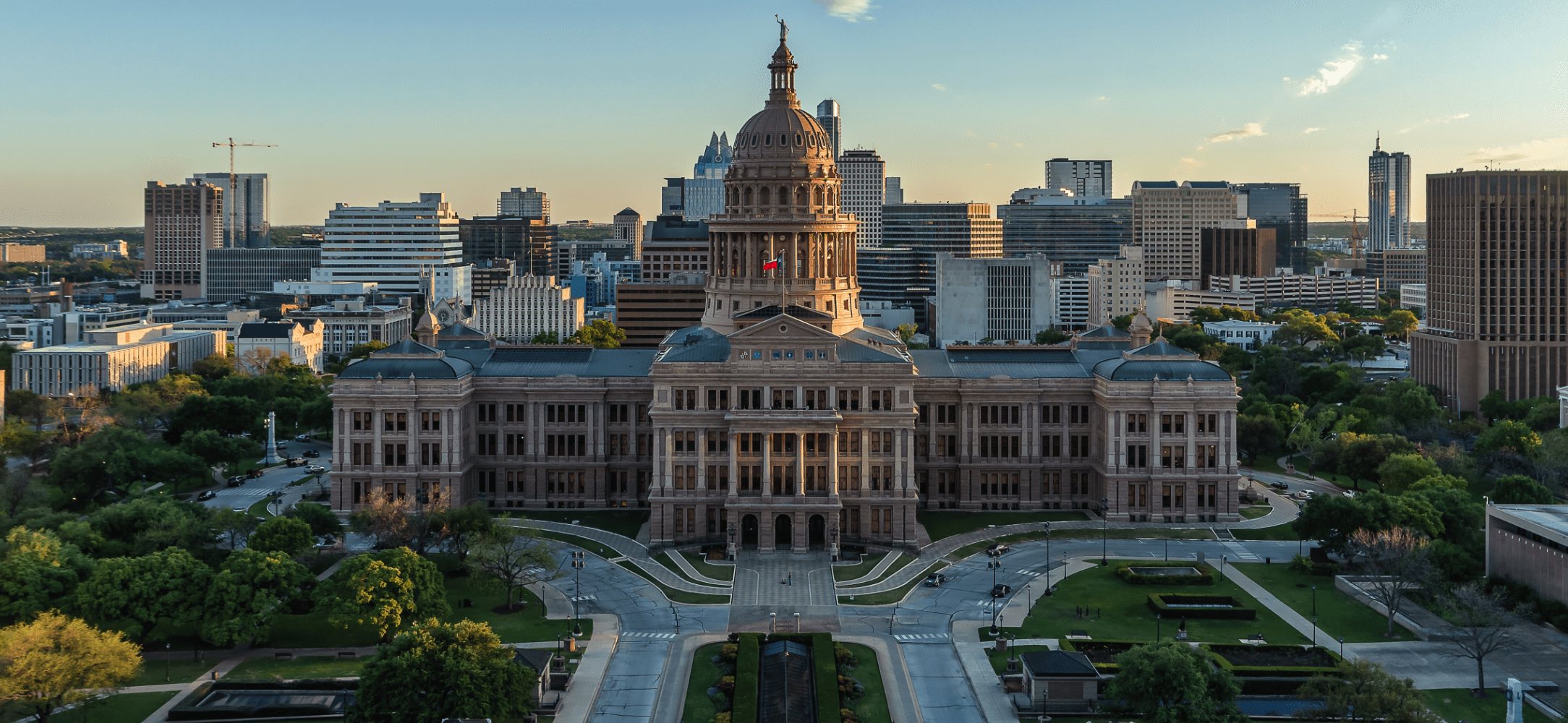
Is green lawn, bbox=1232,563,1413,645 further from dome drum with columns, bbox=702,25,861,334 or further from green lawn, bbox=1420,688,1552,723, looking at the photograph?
dome drum with columns, bbox=702,25,861,334

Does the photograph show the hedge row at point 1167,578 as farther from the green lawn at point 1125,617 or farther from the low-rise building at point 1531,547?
the low-rise building at point 1531,547

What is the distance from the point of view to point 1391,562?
10806cm

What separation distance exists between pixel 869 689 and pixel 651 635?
19870mm

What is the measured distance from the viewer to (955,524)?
5551 inches

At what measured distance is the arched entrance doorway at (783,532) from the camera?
131 m

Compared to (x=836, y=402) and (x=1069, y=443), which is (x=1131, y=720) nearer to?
(x=836, y=402)

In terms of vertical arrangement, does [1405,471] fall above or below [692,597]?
above

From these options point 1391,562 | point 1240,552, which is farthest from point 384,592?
point 1240,552

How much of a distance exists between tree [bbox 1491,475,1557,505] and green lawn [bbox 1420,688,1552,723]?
4137 cm

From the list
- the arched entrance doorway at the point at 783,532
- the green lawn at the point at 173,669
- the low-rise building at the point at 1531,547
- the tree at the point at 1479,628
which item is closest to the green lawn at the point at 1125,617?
the tree at the point at 1479,628

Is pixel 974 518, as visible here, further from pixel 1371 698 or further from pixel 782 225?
pixel 1371 698

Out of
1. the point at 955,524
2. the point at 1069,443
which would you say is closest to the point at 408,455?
the point at 955,524

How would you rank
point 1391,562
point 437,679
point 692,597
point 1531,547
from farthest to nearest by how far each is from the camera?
1. point 692,597
2. point 1391,562
3. point 1531,547
4. point 437,679

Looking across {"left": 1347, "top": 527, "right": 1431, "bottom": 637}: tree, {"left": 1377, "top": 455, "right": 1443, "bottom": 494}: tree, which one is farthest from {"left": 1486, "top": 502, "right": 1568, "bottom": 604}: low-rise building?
{"left": 1377, "top": 455, "right": 1443, "bottom": 494}: tree
